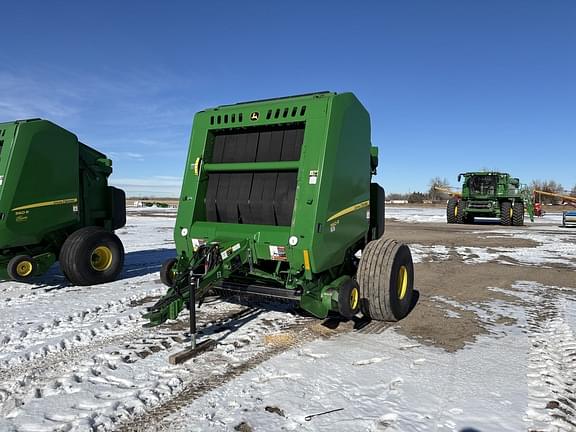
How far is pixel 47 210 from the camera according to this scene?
23.3ft

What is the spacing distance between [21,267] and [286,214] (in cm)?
453

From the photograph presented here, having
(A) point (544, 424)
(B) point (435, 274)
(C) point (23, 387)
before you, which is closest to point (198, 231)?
(C) point (23, 387)

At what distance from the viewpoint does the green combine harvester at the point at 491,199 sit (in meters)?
23.8

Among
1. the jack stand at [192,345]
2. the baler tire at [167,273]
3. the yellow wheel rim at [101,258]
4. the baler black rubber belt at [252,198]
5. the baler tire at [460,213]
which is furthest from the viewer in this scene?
the baler tire at [460,213]

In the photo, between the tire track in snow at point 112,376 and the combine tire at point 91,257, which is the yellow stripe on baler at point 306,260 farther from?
the combine tire at point 91,257

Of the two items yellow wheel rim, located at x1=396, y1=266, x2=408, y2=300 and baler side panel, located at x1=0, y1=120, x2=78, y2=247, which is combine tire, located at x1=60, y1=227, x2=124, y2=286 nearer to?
baler side panel, located at x1=0, y1=120, x2=78, y2=247

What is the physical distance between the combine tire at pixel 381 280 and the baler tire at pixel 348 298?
331 mm

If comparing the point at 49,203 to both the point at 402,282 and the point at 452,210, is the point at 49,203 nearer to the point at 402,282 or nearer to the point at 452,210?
the point at 402,282

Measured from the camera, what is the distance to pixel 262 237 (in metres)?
4.55

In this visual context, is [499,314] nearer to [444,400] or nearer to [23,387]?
[444,400]

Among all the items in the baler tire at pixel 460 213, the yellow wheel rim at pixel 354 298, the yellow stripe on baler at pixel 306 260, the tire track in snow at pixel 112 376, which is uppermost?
the baler tire at pixel 460 213

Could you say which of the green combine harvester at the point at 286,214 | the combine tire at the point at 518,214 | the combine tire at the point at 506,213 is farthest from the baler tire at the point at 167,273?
the combine tire at the point at 518,214

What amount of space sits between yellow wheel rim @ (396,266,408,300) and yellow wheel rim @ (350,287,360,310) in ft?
2.90

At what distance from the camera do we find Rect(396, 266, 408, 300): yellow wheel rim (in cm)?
530
